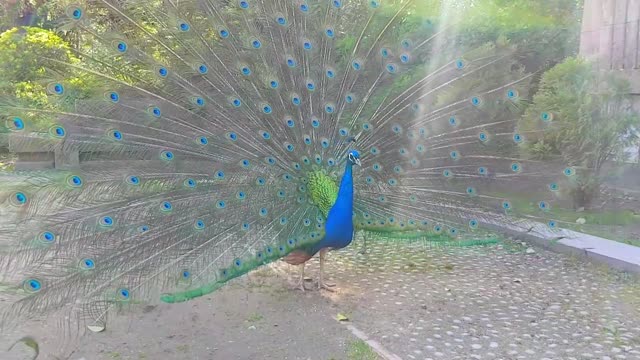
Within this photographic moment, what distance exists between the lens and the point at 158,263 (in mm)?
3406

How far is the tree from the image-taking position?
642 centimetres

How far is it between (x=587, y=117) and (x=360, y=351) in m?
4.32

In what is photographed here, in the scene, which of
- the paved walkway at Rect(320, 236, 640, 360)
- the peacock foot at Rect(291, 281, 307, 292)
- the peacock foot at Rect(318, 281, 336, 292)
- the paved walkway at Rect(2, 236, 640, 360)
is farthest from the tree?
the peacock foot at Rect(291, 281, 307, 292)

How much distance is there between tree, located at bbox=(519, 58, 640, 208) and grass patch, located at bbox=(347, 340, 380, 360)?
355 centimetres

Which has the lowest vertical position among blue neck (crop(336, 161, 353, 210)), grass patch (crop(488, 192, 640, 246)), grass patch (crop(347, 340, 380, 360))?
grass patch (crop(347, 340, 380, 360))

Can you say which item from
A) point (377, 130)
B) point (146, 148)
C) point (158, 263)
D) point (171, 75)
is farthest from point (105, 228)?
point (377, 130)

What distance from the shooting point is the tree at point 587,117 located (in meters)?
6.42

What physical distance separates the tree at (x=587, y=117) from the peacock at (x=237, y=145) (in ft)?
6.02

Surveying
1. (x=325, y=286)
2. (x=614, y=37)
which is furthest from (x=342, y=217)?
(x=614, y=37)

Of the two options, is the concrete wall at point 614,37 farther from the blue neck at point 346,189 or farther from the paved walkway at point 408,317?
the blue neck at point 346,189

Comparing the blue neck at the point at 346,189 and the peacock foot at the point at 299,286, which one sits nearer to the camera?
the blue neck at the point at 346,189

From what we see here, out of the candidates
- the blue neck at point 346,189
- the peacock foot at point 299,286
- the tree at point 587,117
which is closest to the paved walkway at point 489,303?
the peacock foot at point 299,286

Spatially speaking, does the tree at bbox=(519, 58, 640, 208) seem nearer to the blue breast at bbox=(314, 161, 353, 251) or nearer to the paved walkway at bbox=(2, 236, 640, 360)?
the paved walkway at bbox=(2, 236, 640, 360)

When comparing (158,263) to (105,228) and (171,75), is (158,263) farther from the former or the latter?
(171,75)
